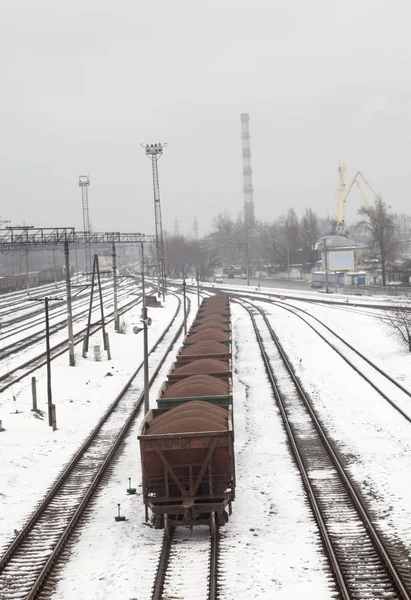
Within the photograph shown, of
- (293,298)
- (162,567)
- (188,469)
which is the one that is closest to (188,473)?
→ (188,469)

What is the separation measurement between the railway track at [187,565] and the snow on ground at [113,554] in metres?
0.21

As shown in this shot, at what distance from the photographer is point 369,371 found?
114ft

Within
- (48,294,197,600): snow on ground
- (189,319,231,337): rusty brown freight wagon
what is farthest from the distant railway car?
(48,294,197,600): snow on ground

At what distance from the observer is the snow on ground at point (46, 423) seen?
18.1 meters

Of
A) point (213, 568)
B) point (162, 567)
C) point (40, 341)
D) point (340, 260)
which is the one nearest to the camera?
point (213, 568)

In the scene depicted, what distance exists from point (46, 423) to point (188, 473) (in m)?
12.3

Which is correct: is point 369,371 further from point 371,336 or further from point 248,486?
point 248,486

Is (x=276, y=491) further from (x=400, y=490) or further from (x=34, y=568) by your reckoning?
(x=34, y=568)

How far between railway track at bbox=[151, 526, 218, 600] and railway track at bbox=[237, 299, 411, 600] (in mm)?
2227

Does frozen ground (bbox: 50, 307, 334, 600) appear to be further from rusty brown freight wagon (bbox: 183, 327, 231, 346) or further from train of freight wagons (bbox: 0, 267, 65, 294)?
train of freight wagons (bbox: 0, 267, 65, 294)

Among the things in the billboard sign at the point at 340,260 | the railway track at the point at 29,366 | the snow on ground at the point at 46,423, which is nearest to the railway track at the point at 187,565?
the snow on ground at the point at 46,423

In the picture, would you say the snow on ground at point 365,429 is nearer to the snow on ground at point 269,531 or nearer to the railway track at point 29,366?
the snow on ground at point 269,531

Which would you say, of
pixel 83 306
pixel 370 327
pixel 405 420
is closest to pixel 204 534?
pixel 405 420

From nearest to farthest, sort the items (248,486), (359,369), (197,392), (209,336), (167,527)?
(167,527)
(248,486)
(197,392)
(209,336)
(359,369)
